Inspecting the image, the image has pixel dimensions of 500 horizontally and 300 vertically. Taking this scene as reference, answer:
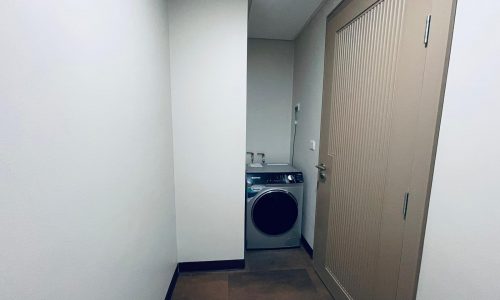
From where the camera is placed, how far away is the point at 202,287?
1854 mm

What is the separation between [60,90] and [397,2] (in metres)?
1.52

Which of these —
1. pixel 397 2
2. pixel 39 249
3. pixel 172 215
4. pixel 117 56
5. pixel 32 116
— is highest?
pixel 397 2

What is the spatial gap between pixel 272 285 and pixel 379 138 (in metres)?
1.53

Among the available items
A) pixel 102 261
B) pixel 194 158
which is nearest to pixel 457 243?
pixel 102 261

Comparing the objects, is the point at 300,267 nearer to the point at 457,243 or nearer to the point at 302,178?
the point at 302,178

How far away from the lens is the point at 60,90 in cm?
61

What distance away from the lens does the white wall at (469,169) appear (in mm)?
729

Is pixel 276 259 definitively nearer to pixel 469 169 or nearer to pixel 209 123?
pixel 209 123

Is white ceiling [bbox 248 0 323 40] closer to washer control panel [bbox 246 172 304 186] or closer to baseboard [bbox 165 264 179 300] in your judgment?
washer control panel [bbox 246 172 304 186]

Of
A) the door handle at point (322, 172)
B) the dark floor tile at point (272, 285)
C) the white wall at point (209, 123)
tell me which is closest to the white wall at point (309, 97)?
the door handle at point (322, 172)

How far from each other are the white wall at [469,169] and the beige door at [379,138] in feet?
0.17

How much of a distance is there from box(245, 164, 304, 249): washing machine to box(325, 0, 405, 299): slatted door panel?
1.97 feet

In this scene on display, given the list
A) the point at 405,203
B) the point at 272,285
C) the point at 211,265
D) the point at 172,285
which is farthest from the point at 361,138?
the point at 172,285

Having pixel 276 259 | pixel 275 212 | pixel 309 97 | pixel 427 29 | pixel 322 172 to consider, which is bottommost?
pixel 276 259
